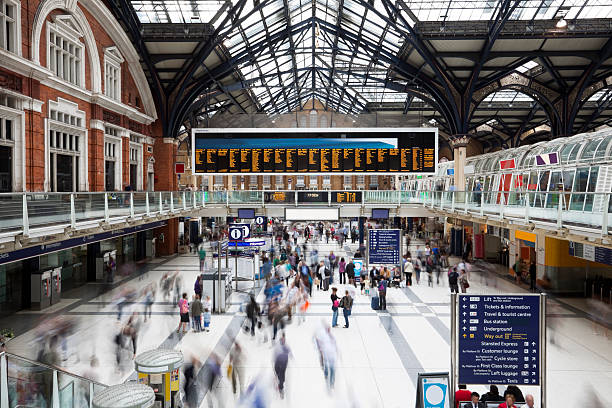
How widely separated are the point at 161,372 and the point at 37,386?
1860mm

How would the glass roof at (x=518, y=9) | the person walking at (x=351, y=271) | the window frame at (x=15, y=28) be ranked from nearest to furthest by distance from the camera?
the window frame at (x=15, y=28)
the person walking at (x=351, y=271)
the glass roof at (x=518, y=9)

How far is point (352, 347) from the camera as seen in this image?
42.5ft

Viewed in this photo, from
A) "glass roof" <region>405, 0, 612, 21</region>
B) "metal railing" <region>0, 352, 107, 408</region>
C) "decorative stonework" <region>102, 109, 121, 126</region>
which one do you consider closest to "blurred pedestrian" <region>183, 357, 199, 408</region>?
"metal railing" <region>0, 352, 107, 408</region>

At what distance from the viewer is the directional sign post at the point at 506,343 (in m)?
7.00

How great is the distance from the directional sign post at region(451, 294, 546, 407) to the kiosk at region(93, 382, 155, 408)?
4.79 meters

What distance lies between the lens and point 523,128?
44281mm

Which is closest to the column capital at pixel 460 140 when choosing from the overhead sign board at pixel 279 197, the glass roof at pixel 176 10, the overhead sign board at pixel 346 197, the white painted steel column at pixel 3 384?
the overhead sign board at pixel 346 197

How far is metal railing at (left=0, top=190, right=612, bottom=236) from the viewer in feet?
33.5

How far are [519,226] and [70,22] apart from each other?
2050 cm

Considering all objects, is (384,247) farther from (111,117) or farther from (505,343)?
(111,117)

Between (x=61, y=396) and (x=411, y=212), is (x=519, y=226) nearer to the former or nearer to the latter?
(x=411, y=212)

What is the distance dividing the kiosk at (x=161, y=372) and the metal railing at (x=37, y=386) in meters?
0.97

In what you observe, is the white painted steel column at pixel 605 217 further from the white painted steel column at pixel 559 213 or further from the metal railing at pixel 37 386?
the metal railing at pixel 37 386

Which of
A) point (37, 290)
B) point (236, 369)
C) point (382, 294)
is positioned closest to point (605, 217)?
point (382, 294)
